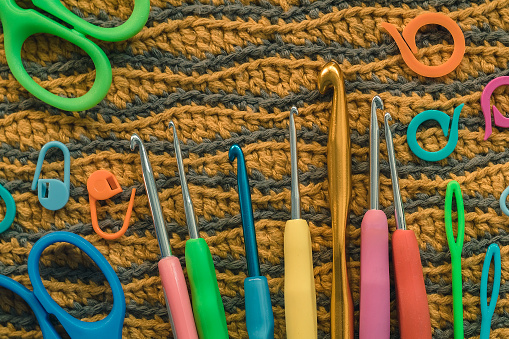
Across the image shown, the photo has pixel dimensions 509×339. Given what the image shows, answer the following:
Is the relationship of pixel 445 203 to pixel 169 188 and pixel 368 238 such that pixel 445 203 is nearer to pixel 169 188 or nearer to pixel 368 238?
pixel 368 238

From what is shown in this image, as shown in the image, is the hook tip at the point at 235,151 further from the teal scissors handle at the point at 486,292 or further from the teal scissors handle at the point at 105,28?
the teal scissors handle at the point at 486,292

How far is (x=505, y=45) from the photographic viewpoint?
0.48 meters

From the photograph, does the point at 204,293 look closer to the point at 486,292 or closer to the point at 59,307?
the point at 59,307

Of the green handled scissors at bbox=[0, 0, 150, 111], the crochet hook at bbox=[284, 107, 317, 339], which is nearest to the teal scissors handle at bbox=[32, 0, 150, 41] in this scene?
the green handled scissors at bbox=[0, 0, 150, 111]

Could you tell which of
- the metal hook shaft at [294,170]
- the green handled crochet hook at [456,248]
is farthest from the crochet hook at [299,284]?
the green handled crochet hook at [456,248]

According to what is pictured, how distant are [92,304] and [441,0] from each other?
0.45 metres

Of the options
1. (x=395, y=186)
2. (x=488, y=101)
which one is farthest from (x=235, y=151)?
(x=488, y=101)

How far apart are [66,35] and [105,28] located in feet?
0.12

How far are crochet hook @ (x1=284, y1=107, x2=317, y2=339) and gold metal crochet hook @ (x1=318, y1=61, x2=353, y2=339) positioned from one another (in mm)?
25

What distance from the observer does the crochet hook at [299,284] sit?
0.40 m

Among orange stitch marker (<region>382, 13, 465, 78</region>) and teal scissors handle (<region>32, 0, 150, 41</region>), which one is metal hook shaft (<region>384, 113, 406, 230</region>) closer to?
orange stitch marker (<region>382, 13, 465, 78</region>)

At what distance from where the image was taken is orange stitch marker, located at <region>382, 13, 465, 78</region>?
1.52ft

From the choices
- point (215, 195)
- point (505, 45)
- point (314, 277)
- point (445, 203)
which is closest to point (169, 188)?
point (215, 195)

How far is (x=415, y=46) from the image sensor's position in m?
0.47
